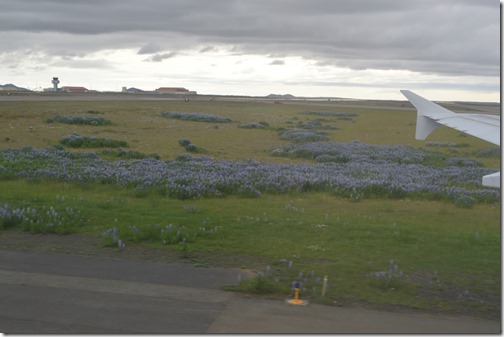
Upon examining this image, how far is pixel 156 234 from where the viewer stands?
1052 centimetres

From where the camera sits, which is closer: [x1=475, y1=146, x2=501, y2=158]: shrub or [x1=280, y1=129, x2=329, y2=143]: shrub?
[x1=475, y1=146, x2=501, y2=158]: shrub

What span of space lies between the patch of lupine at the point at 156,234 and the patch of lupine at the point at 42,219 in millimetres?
837

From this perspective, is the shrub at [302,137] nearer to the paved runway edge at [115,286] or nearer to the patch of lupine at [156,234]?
the patch of lupine at [156,234]

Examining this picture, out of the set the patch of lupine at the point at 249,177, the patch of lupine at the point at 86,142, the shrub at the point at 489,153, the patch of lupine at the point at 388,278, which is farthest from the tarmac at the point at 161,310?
the shrub at the point at 489,153

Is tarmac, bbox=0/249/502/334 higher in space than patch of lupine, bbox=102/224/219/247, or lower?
lower

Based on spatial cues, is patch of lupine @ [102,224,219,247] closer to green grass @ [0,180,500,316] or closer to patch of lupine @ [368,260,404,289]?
green grass @ [0,180,500,316]

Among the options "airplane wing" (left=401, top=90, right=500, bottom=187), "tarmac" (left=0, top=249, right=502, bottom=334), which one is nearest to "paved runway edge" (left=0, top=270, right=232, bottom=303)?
"tarmac" (left=0, top=249, right=502, bottom=334)

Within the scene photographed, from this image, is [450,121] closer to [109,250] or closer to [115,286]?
[109,250]

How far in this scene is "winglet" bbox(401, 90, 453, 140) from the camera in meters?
12.2

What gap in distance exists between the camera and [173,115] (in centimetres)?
5159

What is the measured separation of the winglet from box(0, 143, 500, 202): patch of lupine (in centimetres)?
311

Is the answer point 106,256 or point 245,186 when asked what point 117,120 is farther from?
point 106,256

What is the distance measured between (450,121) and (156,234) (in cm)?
579

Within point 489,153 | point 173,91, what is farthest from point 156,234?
point 173,91
